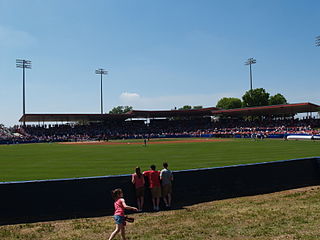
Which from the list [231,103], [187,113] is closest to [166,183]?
[187,113]

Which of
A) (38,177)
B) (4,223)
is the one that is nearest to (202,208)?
(4,223)

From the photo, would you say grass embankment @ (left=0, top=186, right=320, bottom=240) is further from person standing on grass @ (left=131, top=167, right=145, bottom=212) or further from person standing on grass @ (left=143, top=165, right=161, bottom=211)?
person standing on grass @ (left=131, top=167, right=145, bottom=212)

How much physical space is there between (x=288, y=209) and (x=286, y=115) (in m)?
73.9

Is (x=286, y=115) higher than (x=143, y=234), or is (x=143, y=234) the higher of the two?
(x=286, y=115)

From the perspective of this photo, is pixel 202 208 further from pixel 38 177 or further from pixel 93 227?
pixel 38 177

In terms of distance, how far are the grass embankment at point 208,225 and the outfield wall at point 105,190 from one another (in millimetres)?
615

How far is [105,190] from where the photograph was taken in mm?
11117

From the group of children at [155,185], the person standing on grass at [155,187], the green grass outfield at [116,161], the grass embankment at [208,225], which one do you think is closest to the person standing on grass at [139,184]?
the group of children at [155,185]

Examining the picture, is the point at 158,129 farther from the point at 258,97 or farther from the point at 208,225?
the point at 208,225

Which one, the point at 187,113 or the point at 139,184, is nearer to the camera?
the point at 139,184

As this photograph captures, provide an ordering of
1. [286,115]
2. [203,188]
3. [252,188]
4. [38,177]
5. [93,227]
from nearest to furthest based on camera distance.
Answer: [93,227] → [203,188] → [252,188] → [38,177] → [286,115]

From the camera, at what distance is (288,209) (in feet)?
34.3

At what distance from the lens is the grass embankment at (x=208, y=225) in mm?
→ 8008

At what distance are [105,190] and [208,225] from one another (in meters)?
3.86
